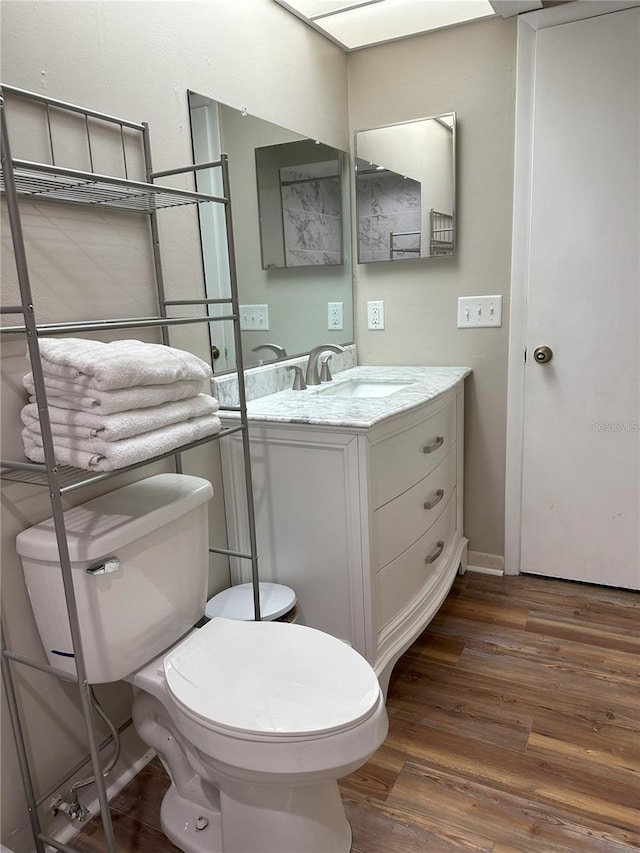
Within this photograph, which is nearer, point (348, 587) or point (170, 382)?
point (170, 382)

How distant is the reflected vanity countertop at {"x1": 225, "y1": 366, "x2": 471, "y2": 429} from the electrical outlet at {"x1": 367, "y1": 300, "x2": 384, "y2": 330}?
183mm

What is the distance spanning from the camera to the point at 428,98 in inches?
91.0

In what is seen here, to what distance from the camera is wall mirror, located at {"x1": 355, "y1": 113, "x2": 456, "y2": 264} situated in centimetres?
231

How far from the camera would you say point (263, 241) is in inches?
80.0

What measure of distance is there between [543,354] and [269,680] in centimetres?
164

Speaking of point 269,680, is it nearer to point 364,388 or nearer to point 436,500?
point 436,500

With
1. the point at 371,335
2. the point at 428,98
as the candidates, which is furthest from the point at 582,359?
the point at 428,98

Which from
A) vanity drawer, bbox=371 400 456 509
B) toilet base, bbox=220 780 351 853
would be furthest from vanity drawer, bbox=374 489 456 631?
toilet base, bbox=220 780 351 853

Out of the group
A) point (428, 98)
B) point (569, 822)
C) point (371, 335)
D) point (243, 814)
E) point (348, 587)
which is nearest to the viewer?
point (243, 814)

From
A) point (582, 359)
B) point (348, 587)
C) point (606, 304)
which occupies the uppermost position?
point (606, 304)

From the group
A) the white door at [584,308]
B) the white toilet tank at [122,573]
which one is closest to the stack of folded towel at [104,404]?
the white toilet tank at [122,573]

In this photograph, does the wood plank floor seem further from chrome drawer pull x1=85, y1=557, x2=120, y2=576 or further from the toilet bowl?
chrome drawer pull x1=85, y1=557, x2=120, y2=576

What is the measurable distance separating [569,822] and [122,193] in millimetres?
1737

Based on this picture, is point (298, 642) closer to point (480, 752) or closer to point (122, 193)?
point (480, 752)
